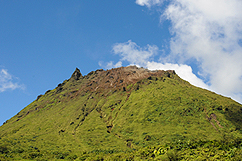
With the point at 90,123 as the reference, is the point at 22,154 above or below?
below

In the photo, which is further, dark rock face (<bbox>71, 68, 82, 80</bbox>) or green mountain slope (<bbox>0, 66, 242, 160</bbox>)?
dark rock face (<bbox>71, 68, 82, 80</bbox>)

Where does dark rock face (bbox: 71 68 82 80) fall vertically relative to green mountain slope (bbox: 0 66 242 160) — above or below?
above

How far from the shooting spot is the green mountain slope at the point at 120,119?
77.1m

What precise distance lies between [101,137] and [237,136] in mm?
57226

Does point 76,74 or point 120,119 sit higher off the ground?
point 76,74

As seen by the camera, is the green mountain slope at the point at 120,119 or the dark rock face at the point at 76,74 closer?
the green mountain slope at the point at 120,119

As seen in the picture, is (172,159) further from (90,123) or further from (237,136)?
(90,123)

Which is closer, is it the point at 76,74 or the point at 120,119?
the point at 120,119

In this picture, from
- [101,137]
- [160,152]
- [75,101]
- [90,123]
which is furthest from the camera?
[75,101]

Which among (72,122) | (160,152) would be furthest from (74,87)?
(160,152)

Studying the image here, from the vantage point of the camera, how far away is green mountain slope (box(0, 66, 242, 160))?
253ft

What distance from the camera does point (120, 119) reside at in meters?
99.1

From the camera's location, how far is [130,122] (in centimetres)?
9425

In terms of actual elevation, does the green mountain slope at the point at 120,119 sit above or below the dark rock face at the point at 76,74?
below
